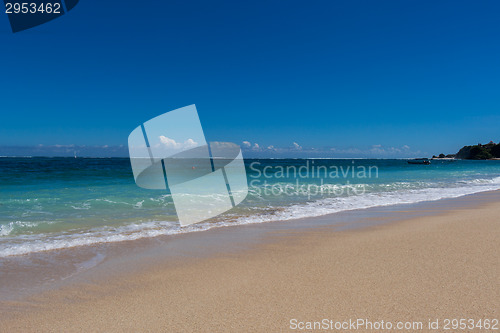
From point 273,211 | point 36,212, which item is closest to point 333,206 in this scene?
point 273,211

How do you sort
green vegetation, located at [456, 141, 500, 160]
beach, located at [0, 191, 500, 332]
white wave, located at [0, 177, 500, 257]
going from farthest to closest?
green vegetation, located at [456, 141, 500, 160] < white wave, located at [0, 177, 500, 257] < beach, located at [0, 191, 500, 332]

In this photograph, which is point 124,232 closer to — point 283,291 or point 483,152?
point 283,291

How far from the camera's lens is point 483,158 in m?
125

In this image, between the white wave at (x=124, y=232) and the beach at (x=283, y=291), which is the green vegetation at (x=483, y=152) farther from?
the beach at (x=283, y=291)

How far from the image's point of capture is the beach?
2557 mm

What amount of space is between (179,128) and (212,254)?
9.06 feet

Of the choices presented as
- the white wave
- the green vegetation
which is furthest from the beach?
the green vegetation

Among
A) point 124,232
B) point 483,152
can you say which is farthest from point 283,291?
point 483,152

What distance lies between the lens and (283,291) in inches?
121

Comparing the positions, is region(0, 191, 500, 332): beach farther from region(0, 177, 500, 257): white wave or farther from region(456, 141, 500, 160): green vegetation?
region(456, 141, 500, 160): green vegetation

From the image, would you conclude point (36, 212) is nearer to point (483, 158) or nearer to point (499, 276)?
point (499, 276)

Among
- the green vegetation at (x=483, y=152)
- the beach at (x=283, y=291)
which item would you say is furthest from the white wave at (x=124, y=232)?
the green vegetation at (x=483, y=152)

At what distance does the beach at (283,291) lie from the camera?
2.56 meters

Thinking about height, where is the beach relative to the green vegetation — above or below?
below
